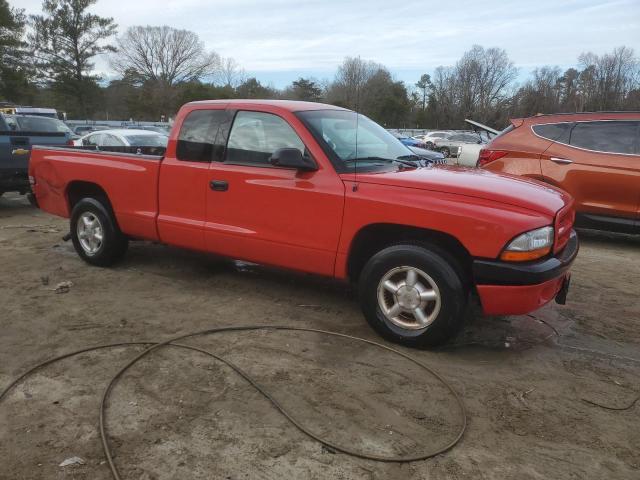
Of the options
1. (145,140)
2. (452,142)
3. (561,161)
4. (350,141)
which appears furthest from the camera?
(452,142)

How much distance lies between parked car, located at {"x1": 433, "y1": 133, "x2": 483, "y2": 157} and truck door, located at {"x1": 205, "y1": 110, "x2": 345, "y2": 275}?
91.4ft

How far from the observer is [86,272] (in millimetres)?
5672

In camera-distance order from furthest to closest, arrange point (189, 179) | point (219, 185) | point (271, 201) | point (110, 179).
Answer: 1. point (110, 179)
2. point (189, 179)
3. point (219, 185)
4. point (271, 201)

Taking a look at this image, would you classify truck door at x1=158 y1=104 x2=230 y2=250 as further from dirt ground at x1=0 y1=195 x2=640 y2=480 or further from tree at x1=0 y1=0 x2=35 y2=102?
tree at x1=0 y1=0 x2=35 y2=102

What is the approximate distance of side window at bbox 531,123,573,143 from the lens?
24.6 ft

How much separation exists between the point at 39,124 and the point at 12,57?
1758 inches

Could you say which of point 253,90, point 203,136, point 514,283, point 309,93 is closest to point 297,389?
point 514,283

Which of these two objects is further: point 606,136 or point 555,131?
point 555,131

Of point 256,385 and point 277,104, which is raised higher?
point 277,104

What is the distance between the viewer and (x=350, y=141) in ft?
14.9

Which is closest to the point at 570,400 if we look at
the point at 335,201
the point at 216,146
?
the point at 335,201

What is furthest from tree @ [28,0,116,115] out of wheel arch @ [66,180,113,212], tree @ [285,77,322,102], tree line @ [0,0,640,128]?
wheel arch @ [66,180,113,212]

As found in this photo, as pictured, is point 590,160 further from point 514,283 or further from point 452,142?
point 452,142

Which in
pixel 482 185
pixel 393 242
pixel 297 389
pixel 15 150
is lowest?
pixel 297 389
